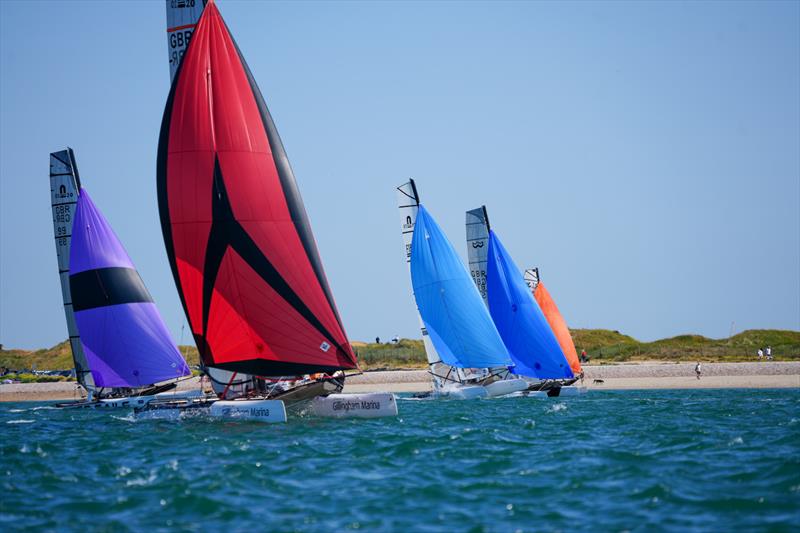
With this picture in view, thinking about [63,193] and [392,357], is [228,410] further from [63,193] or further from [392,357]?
[392,357]

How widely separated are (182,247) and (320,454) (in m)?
10.9

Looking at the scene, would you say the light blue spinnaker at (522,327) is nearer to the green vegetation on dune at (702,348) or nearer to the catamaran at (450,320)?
the catamaran at (450,320)

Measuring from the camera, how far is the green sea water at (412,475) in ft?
45.6

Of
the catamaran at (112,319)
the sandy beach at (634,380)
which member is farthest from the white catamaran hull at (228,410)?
the sandy beach at (634,380)

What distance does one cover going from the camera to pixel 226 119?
92.8ft

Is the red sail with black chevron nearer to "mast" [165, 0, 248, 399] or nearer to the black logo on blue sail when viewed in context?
"mast" [165, 0, 248, 399]

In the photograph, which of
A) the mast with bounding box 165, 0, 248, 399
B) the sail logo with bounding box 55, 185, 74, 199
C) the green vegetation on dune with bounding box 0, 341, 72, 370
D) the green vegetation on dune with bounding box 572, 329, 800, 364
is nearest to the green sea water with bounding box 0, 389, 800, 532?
the mast with bounding box 165, 0, 248, 399

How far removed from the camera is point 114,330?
39250 mm

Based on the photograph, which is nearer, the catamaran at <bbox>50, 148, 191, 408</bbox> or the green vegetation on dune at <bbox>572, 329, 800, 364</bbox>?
the catamaran at <bbox>50, 148, 191, 408</bbox>

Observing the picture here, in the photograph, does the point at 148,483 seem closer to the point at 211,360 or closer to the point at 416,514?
the point at 416,514

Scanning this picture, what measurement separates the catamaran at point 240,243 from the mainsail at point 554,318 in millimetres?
23660

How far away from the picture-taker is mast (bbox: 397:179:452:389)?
4256cm

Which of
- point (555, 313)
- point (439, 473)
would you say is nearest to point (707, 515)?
point (439, 473)

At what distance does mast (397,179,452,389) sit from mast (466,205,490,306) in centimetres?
560
